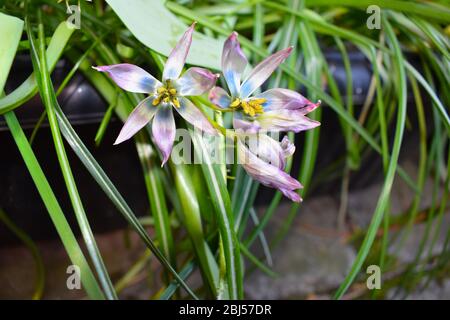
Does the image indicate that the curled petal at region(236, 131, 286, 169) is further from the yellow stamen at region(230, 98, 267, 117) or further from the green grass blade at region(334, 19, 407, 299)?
the green grass blade at region(334, 19, 407, 299)

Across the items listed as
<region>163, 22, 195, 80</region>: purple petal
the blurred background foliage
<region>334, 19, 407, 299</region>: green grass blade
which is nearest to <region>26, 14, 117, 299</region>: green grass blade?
the blurred background foliage

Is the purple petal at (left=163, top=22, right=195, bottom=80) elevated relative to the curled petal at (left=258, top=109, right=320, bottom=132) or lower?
elevated

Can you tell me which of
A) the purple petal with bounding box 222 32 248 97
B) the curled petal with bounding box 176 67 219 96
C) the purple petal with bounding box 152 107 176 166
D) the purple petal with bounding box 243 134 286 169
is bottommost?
the purple petal with bounding box 243 134 286 169

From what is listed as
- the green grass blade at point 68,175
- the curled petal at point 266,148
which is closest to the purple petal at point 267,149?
the curled petal at point 266,148

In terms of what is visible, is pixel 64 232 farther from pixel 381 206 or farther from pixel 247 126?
pixel 381 206

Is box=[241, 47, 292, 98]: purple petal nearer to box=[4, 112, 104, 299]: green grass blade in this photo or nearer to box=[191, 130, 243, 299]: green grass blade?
box=[191, 130, 243, 299]: green grass blade

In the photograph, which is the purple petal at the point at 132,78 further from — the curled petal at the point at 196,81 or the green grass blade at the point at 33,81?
the green grass blade at the point at 33,81

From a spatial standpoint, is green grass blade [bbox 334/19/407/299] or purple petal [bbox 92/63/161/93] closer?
purple petal [bbox 92/63/161/93]

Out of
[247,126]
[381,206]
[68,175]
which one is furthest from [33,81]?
[381,206]
